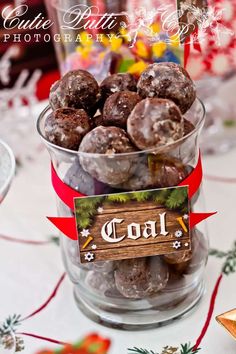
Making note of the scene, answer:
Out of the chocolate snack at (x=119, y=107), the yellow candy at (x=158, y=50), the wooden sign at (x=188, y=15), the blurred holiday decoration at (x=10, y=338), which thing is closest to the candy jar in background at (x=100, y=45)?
the yellow candy at (x=158, y=50)

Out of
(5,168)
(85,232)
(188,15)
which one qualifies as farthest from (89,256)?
(188,15)

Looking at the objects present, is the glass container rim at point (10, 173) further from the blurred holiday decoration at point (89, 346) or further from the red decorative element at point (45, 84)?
the red decorative element at point (45, 84)

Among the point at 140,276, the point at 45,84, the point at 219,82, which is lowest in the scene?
the point at 45,84

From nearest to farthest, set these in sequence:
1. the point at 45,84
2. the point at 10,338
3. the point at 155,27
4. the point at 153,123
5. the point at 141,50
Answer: the point at 153,123 → the point at 10,338 → the point at 155,27 → the point at 141,50 → the point at 45,84

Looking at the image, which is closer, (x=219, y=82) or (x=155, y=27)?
(x=155, y=27)

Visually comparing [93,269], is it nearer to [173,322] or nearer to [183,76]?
[173,322]

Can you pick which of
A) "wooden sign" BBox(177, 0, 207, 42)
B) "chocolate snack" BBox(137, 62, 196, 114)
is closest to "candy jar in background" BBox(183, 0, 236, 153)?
"wooden sign" BBox(177, 0, 207, 42)

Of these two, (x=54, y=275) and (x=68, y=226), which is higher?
(x=68, y=226)

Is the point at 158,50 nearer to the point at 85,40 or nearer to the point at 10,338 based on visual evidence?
the point at 85,40

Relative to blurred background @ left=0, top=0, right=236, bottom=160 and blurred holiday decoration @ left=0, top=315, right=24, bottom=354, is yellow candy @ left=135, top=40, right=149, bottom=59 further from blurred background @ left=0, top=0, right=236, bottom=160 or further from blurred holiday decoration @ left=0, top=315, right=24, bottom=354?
blurred holiday decoration @ left=0, top=315, right=24, bottom=354
